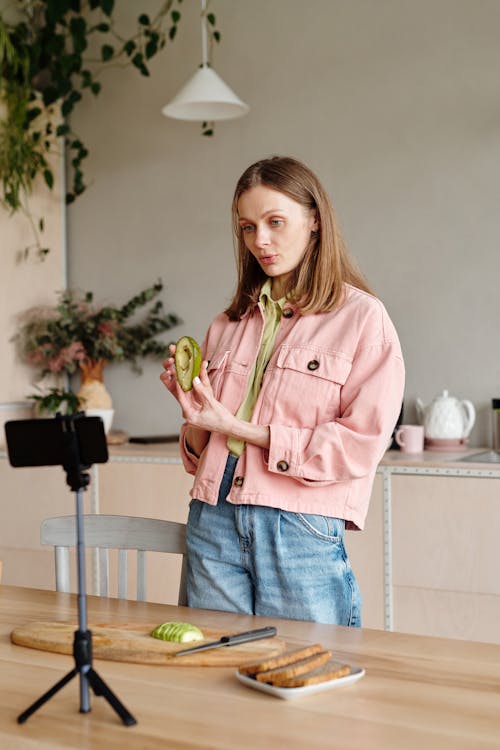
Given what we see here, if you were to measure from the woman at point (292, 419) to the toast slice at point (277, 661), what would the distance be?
1.48ft

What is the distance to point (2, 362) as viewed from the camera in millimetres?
3760

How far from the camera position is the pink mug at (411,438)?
124 inches

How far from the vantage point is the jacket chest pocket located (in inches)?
69.1

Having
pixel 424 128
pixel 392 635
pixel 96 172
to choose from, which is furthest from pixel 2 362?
pixel 392 635

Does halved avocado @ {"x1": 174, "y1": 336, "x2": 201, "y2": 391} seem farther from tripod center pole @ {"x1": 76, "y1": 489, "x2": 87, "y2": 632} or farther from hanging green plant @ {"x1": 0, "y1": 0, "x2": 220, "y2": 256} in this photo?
hanging green plant @ {"x1": 0, "y1": 0, "x2": 220, "y2": 256}

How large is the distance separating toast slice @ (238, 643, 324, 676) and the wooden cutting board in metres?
0.06

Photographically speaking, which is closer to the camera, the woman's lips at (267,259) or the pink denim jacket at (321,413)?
the pink denim jacket at (321,413)

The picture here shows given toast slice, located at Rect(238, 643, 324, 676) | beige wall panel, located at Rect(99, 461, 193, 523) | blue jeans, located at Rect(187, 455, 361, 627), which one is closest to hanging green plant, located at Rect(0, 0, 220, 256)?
beige wall panel, located at Rect(99, 461, 193, 523)

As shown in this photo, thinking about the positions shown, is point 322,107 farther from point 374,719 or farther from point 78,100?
point 374,719

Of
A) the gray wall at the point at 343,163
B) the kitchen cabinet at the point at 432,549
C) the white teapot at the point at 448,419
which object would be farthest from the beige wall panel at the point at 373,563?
the gray wall at the point at 343,163

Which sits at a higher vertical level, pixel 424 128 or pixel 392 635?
pixel 424 128

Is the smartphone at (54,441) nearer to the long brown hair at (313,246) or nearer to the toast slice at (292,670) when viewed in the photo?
the toast slice at (292,670)

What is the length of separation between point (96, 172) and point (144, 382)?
2.97 ft

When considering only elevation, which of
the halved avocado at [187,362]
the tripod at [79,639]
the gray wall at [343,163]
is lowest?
the tripod at [79,639]
